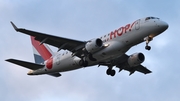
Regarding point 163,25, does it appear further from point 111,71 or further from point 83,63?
point 111,71

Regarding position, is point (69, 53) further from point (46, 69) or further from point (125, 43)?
point (125, 43)

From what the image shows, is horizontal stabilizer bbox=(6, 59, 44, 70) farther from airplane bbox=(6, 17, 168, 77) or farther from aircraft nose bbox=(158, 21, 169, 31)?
aircraft nose bbox=(158, 21, 169, 31)

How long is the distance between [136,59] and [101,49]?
21.2 ft

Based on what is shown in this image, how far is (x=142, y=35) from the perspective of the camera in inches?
1781

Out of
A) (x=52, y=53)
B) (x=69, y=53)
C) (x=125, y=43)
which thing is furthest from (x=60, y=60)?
(x=125, y=43)

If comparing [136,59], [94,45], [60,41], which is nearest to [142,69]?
[136,59]

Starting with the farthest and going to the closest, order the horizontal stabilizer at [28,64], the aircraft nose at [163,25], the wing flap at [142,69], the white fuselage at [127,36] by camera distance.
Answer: the wing flap at [142,69] < the horizontal stabilizer at [28,64] < the white fuselage at [127,36] < the aircraft nose at [163,25]

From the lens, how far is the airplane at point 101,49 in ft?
149

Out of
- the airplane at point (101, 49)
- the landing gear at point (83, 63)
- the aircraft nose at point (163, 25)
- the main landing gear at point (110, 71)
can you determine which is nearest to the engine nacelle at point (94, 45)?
the airplane at point (101, 49)

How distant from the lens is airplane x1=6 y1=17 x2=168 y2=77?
4531 cm

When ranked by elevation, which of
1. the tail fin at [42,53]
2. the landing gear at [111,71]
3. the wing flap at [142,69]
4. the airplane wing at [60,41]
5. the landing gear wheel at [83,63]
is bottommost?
the landing gear wheel at [83,63]

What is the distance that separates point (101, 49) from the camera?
152 ft

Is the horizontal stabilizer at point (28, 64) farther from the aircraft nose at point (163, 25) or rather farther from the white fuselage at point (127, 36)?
the aircraft nose at point (163, 25)

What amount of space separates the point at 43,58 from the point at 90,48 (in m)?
11.4
